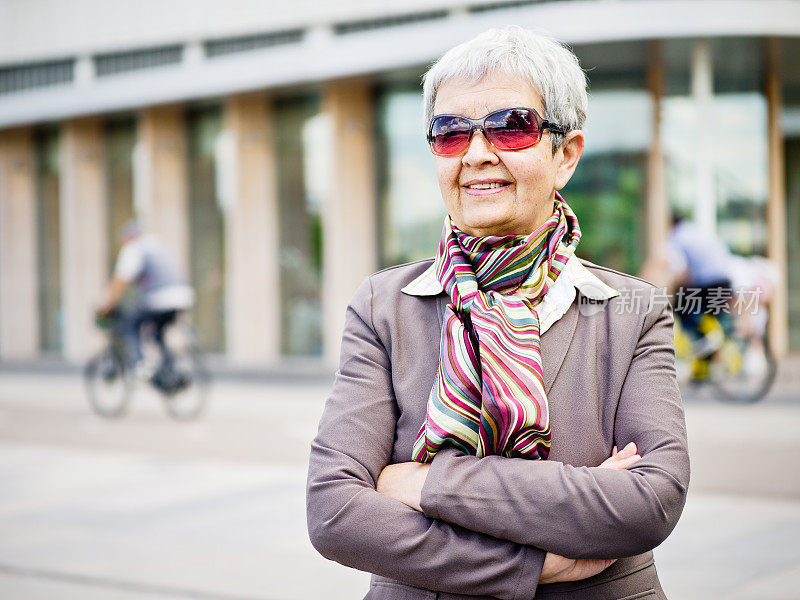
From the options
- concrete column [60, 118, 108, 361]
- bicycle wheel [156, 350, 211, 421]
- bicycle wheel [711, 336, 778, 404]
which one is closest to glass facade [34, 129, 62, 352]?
concrete column [60, 118, 108, 361]

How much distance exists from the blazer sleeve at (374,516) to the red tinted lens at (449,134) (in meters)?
0.34

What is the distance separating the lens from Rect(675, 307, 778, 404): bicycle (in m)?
10.3

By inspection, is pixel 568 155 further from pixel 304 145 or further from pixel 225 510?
pixel 304 145

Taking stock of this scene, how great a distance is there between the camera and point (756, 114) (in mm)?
16156

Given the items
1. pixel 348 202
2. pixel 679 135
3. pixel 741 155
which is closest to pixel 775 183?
pixel 741 155

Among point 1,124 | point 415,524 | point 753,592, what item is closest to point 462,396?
point 415,524

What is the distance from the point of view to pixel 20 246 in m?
23.3

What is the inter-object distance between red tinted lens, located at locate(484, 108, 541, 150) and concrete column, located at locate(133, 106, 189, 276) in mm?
18966

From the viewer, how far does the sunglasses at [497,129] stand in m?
1.89

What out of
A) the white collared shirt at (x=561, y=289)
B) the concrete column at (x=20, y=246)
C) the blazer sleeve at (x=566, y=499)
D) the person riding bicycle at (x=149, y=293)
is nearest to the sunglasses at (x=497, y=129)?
the white collared shirt at (x=561, y=289)

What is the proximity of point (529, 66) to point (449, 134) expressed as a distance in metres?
0.20

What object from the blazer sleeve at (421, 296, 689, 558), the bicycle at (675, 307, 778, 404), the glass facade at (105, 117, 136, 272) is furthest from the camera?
the glass facade at (105, 117, 136, 272)

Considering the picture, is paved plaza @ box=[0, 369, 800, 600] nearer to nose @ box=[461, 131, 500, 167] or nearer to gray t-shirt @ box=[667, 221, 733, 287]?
gray t-shirt @ box=[667, 221, 733, 287]

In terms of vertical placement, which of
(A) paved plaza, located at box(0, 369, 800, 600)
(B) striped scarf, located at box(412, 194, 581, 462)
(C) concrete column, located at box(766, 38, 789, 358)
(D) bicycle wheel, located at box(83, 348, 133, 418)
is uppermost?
(C) concrete column, located at box(766, 38, 789, 358)
